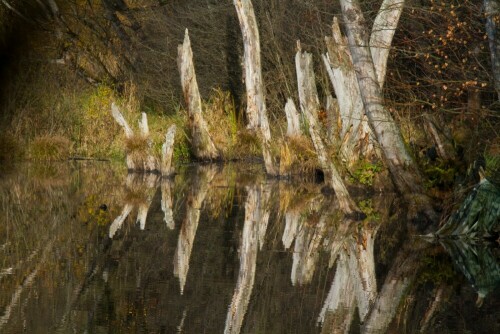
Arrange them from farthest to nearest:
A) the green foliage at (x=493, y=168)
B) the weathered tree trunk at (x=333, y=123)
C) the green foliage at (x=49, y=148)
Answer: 1. the green foliage at (x=49, y=148)
2. the weathered tree trunk at (x=333, y=123)
3. the green foliage at (x=493, y=168)

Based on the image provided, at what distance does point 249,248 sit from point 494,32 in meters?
4.14

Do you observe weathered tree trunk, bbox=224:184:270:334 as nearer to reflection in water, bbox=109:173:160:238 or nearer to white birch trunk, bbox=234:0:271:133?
reflection in water, bbox=109:173:160:238

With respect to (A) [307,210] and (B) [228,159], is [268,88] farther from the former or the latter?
(A) [307,210]

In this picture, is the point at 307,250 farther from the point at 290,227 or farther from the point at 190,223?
the point at 190,223

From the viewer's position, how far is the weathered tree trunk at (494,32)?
42.0ft

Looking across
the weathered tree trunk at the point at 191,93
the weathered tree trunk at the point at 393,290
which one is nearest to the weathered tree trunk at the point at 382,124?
the weathered tree trunk at the point at 393,290

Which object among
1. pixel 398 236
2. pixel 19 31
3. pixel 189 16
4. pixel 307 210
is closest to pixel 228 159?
pixel 189 16

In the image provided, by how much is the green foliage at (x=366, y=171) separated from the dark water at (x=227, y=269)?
0.99 metres

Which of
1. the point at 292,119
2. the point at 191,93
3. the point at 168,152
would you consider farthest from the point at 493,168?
the point at 191,93

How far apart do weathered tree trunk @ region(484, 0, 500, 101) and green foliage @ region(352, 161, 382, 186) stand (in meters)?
4.65

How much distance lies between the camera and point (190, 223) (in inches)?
518

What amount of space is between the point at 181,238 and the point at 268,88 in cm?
1697

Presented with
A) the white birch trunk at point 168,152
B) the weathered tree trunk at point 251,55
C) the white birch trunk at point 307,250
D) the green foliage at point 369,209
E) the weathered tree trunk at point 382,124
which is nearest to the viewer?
the white birch trunk at point 307,250

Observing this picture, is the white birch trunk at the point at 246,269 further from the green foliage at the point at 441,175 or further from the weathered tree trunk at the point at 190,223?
the green foliage at the point at 441,175
